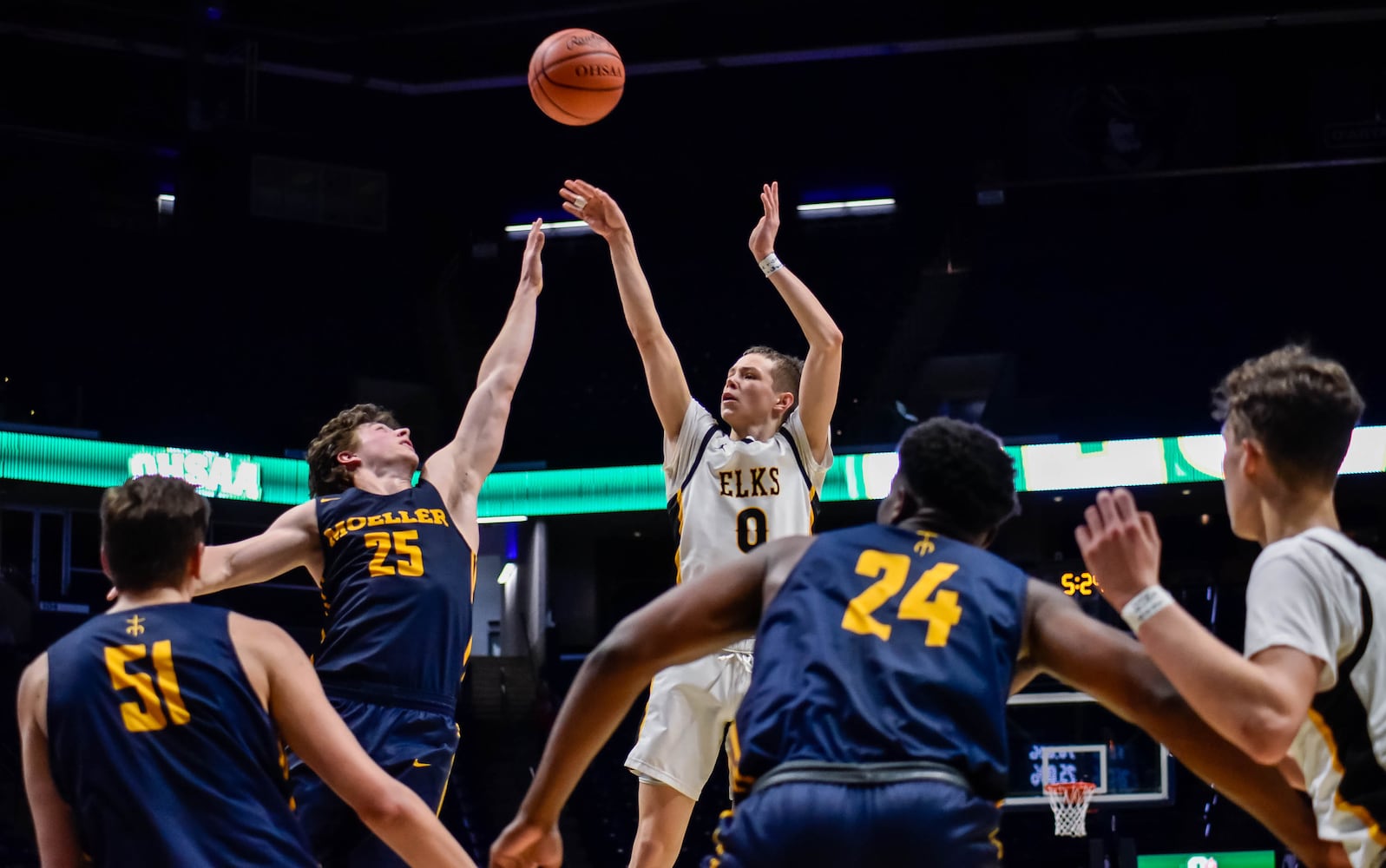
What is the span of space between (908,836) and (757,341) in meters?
17.8

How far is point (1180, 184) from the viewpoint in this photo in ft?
63.3

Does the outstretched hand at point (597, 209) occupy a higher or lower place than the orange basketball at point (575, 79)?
lower

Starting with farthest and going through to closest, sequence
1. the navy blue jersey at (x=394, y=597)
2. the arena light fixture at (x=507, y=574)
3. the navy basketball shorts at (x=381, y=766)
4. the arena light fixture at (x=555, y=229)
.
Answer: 1. the arena light fixture at (x=507, y=574)
2. the arena light fixture at (x=555, y=229)
3. the navy blue jersey at (x=394, y=597)
4. the navy basketball shorts at (x=381, y=766)

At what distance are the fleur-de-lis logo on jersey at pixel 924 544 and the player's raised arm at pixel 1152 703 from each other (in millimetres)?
217

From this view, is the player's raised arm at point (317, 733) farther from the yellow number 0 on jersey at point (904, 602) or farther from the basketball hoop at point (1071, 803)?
the basketball hoop at point (1071, 803)

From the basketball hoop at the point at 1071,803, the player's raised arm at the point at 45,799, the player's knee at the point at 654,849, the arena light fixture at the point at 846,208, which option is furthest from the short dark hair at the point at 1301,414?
the arena light fixture at the point at 846,208

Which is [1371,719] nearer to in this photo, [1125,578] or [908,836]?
[1125,578]

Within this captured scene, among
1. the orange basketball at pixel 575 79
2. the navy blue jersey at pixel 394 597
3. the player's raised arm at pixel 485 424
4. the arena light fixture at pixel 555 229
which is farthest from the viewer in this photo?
the arena light fixture at pixel 555 229

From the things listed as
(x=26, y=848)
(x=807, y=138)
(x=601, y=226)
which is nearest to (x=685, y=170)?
(x=807, y=138)

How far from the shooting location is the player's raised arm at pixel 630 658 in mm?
2955

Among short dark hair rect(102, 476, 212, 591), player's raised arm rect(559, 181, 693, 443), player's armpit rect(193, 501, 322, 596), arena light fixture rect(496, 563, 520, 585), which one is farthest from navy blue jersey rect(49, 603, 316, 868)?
arena light fixture rect(496, 563, 520, 585)

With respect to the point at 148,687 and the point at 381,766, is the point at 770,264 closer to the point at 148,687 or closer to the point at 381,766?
the point at 381,766

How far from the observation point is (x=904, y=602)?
2.79m

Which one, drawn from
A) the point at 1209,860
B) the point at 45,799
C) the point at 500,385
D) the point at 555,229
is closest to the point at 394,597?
the point at 500,385
